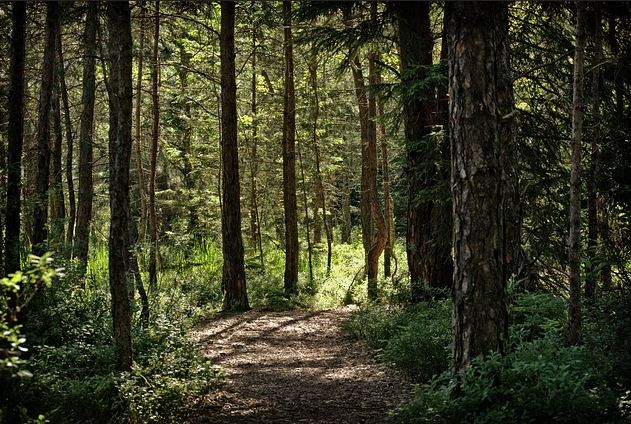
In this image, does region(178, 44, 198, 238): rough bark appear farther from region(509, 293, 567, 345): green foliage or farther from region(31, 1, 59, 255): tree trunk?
region(509, 293, 567, 345): green foliage

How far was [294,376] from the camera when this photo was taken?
8328 millimetres

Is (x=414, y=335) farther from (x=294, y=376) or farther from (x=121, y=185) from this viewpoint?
(x=121, y=185)

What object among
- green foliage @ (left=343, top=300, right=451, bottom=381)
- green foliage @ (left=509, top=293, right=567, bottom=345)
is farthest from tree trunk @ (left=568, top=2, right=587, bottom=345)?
green foliage @ (left=343, top=300, right=451, bottom=381)

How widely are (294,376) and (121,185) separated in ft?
12.3

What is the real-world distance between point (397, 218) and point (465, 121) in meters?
27.6

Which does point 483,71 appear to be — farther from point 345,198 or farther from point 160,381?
point 345,198

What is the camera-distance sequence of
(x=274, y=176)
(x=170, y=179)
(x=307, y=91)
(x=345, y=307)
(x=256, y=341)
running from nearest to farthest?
(x=256, y=341), (x=345, y=307), (x=307, y=91), (x=170, y=179), (x=274, y=176)

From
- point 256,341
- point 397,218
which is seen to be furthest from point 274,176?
point 256,341

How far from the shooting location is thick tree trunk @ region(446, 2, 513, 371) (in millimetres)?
5242

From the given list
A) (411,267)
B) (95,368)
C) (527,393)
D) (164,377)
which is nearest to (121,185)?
(95,368)

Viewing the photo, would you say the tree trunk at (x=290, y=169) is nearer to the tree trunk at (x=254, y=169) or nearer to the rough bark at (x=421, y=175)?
the tree trunk at (x=254, y=169)

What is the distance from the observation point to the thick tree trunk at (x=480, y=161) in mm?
5242

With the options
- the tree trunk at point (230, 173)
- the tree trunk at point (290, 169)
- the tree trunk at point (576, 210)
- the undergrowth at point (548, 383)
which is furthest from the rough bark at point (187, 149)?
the undergrowth at point (548, 383)

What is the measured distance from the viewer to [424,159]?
10062 mm
